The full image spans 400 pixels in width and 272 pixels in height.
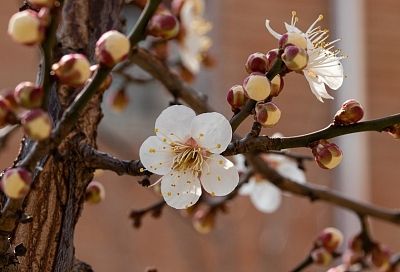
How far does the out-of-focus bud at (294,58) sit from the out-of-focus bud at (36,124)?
0.88 ft

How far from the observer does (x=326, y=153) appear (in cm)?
93

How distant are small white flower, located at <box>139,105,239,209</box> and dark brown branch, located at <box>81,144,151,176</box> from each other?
0.01 m

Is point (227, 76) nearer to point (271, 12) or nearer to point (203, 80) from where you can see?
point (203, 80)

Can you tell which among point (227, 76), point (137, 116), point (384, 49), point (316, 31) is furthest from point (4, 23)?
point (316, 31)

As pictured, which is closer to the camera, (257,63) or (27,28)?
(27,28)

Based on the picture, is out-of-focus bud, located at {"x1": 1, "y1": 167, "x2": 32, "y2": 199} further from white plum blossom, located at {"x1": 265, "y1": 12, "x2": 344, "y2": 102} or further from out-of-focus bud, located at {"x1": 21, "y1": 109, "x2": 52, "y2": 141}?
white plum blossom, located at {"x1": 265, "y1": 12, "x2": 344, "y2": 102}

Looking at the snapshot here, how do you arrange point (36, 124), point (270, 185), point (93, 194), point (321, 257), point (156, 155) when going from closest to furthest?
point (36, 124), point (156, 155), point (93, 194), point (321, 257), point (270, 185)

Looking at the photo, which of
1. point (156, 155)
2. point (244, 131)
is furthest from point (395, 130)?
point (244, 131)

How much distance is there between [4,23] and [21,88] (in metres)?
3.45

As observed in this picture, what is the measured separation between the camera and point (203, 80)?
14.3ft

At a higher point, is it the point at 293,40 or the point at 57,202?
the point at 293,40

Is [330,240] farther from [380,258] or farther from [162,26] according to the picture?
[162,26]

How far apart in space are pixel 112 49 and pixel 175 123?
203 mm

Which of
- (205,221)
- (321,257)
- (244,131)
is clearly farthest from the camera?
(244,131)
